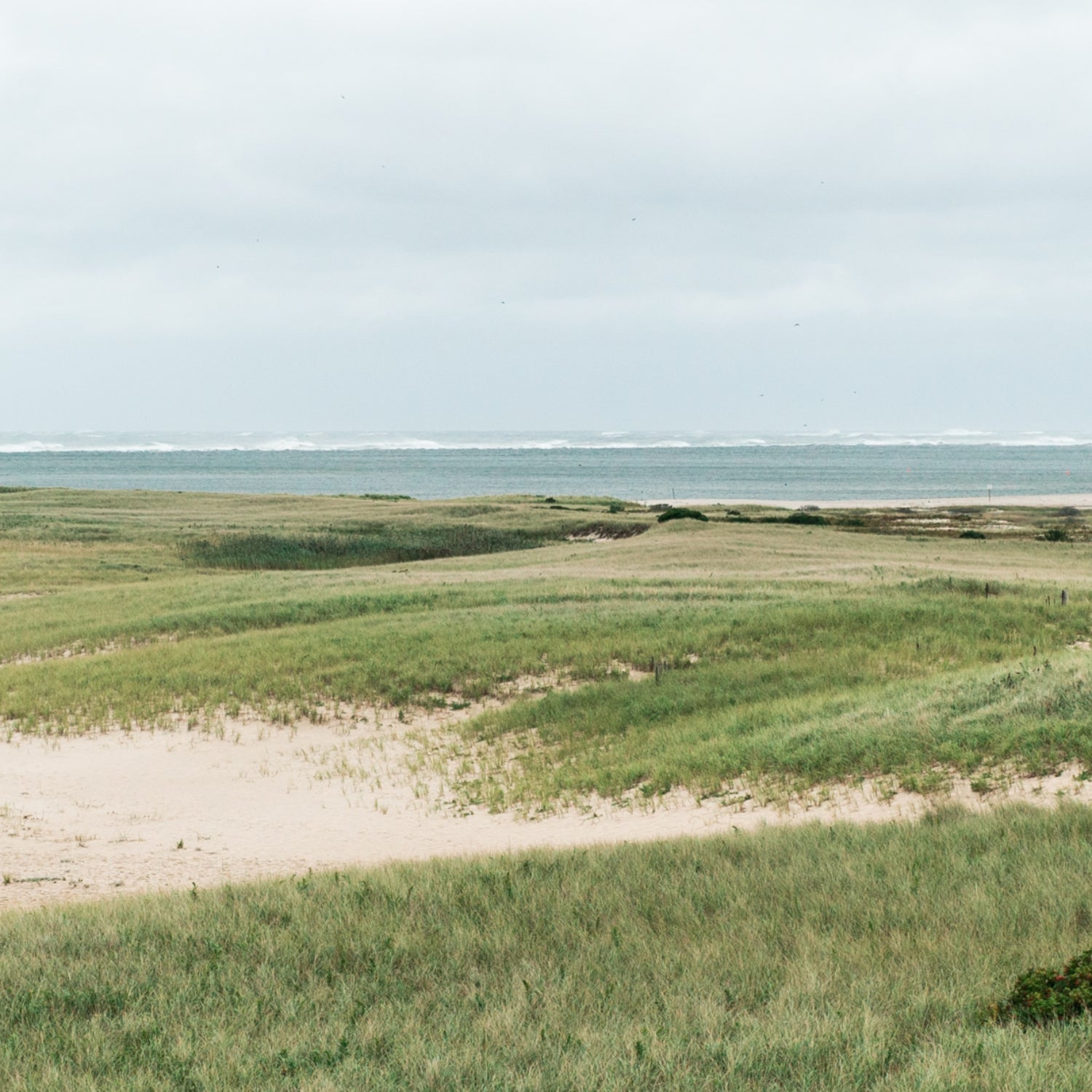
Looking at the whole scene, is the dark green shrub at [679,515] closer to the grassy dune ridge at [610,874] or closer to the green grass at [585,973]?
the grassy dune ridge at [610,874]

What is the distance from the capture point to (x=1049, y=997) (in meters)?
5.94

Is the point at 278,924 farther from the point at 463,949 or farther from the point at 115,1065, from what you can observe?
the point at 115,1065

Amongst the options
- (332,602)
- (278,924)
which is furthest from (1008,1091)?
(332,602)

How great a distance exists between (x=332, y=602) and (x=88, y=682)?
8.76 metres

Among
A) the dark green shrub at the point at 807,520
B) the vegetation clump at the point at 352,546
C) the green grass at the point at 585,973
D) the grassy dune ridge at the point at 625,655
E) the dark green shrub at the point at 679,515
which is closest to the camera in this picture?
the green grass at the point at 585,973

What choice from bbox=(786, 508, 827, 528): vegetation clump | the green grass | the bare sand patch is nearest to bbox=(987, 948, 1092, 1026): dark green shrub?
the green grass

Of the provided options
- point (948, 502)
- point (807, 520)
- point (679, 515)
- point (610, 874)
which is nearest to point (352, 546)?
point (679, 515)

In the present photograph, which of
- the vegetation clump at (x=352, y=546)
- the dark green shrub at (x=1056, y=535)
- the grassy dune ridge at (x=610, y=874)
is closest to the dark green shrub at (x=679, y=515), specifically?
the vegetation clump at (x=352, y=546)

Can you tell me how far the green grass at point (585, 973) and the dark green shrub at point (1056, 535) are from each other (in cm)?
5544

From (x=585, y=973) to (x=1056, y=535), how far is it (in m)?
63.1

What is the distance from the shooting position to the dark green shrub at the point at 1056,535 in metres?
60.3

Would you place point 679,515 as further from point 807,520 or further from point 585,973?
point 585,973

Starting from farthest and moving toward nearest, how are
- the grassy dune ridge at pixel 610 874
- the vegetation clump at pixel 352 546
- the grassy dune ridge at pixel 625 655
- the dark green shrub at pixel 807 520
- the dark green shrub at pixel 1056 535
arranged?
the dark green shrub at pixel 807 520 → the dark green shrub at pixel 1056 535 → the vegetation clump at pixel 352 546 → the grassy dune ridge at pixel 625 655 → the grassy dune ridge at pixel 610 874

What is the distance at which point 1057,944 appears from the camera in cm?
710
